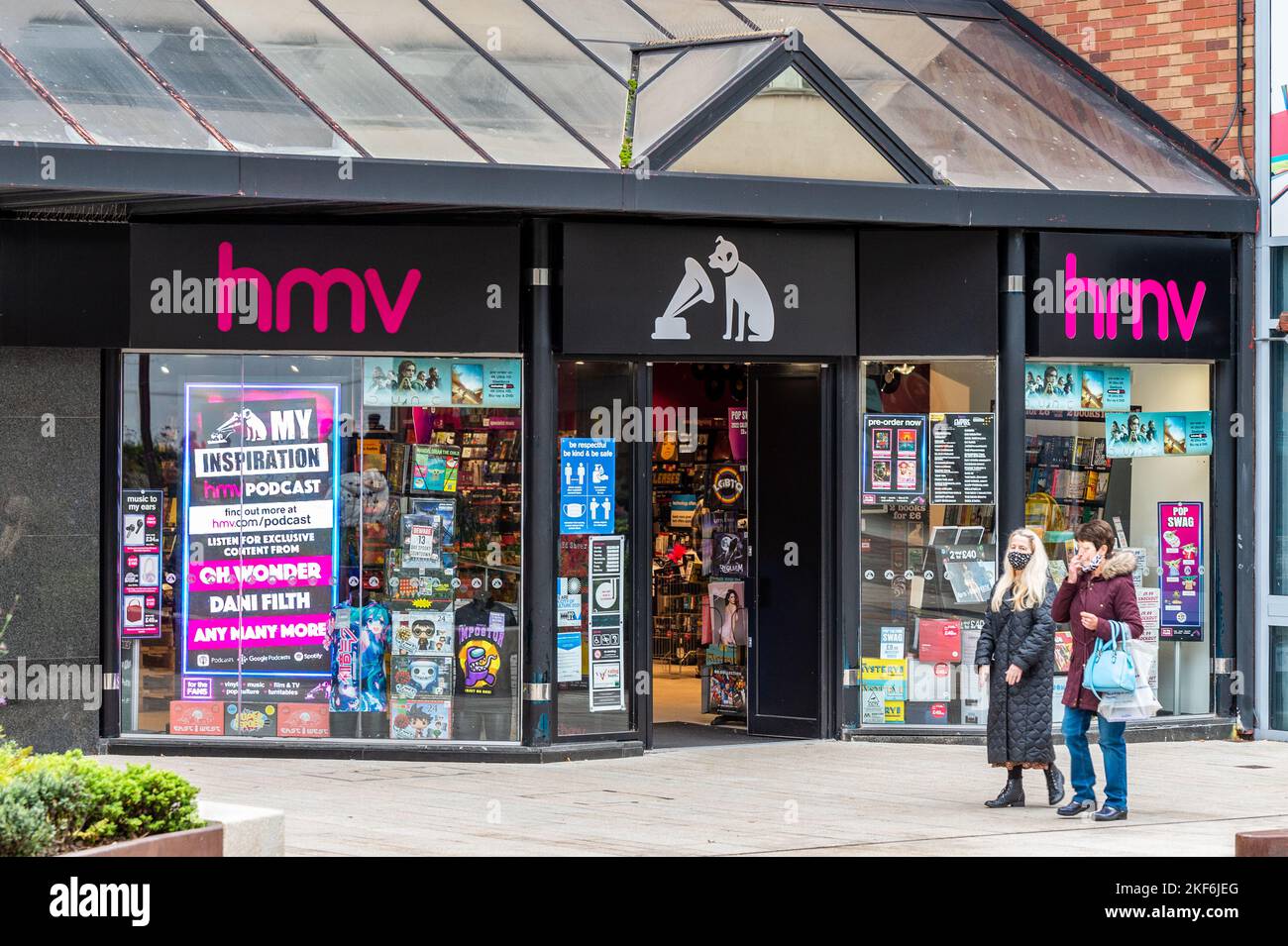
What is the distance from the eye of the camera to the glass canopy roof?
10820 millimetres

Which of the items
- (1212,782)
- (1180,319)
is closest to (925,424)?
(1180,319)

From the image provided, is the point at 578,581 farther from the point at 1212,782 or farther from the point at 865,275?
the point at 1212,782

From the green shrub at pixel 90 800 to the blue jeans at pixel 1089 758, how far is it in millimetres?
5180

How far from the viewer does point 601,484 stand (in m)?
11.8

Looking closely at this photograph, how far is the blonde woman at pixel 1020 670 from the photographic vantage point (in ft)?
31.8

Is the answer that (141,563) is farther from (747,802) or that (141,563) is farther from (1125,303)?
(1125,303)

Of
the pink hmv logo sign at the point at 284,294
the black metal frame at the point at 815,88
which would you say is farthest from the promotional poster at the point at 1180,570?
the pink hmv logo sign at the point at 284,294

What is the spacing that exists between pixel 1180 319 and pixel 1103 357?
0.69 m

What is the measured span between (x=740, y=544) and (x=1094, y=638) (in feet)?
14.7

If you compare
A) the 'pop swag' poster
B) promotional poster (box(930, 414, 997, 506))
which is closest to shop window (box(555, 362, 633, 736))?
the 'pop swag' poster

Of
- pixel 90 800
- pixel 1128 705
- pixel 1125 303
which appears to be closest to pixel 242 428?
pixel 90 800

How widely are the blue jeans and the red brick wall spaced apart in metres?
5.64

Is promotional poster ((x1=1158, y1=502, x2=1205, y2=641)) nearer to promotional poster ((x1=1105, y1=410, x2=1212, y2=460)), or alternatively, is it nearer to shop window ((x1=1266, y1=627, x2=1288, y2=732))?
promotional poster ((x1=1105, y1=410, x2=1212, y2=460))

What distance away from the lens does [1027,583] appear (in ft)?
32.1
